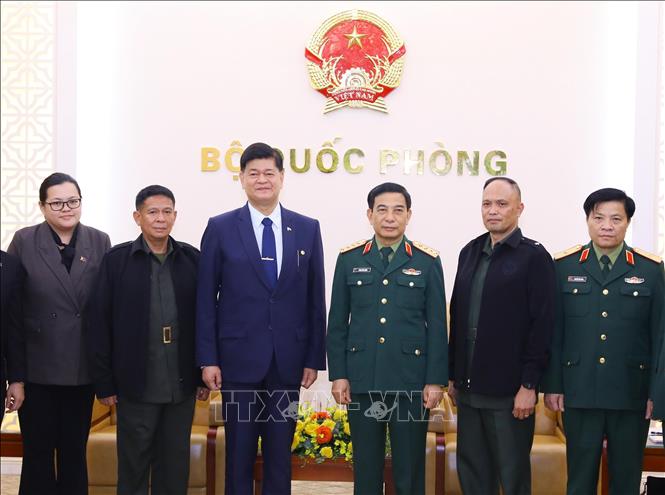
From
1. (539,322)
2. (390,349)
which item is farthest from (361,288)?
(539,322)

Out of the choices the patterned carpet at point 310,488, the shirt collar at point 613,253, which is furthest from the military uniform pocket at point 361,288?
the patterned carpet at point 310,488

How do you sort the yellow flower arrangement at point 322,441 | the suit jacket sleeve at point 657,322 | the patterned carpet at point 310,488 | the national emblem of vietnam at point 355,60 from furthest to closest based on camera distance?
the national emblem of vietnam at point 355,60 < the patterned carpet at point 310,488 < the yellow flower arrangement at point 322,441 < the suit jacket sleeve at point 657,322

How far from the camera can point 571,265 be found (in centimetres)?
300

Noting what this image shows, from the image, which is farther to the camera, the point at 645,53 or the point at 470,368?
the point at 645,53

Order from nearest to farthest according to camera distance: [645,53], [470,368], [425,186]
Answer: [470,368]
[645,53]
[425,186]

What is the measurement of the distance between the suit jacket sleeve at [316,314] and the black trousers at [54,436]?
1.01 metres

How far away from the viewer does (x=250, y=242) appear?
2932 mm

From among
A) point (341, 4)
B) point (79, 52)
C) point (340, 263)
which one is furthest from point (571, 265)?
point (79, 52)

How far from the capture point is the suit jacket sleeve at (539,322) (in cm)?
283

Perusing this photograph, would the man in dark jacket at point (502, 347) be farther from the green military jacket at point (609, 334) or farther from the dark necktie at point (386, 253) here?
the dark necktie at point (386, 253)

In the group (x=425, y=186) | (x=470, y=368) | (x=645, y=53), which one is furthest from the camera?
(x=425, y=186)

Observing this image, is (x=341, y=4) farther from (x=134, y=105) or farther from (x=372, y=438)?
(x=372, y=438)

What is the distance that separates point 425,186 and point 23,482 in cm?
299

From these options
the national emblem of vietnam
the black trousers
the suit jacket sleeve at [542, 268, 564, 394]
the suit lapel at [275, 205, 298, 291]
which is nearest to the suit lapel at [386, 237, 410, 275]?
the suit lapel at [275, 205, 298, 291]
